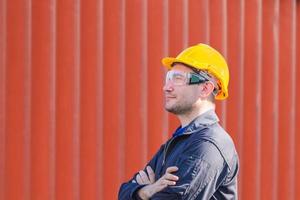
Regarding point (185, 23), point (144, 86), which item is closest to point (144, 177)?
point (144, 86)

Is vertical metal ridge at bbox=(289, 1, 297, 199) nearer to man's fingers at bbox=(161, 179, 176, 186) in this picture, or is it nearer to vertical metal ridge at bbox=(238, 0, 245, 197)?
vertical metal ridge at bbox=(238, 0, 245, 197)

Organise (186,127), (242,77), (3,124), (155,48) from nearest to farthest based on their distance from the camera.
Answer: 1. (186,127)
2. (3,124)
3. (155,48)
4. (242,77)

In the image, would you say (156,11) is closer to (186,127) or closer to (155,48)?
(155,48)

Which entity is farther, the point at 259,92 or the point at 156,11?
the point at 259,92

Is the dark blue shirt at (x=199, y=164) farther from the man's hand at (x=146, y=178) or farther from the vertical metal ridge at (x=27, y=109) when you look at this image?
the vertical metal ridge at (x=27, y=109)

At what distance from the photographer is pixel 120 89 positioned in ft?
19.5

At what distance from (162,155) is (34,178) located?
6.87 ft

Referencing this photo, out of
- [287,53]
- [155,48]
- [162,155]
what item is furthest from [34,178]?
[287,53]

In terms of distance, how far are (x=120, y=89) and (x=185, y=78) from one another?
2.38 m

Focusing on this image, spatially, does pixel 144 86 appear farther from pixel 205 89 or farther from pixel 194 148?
pixel 194 148

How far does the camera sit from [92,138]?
227 inches

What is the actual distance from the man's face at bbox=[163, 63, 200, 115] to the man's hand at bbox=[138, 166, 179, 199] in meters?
0.32

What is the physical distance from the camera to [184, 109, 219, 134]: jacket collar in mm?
3445

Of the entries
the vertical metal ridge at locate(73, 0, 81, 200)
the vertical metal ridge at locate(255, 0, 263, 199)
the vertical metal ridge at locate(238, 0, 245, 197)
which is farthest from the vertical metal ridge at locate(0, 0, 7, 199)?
the vertical metal ridge at locate(255, 0, 263, 199)
